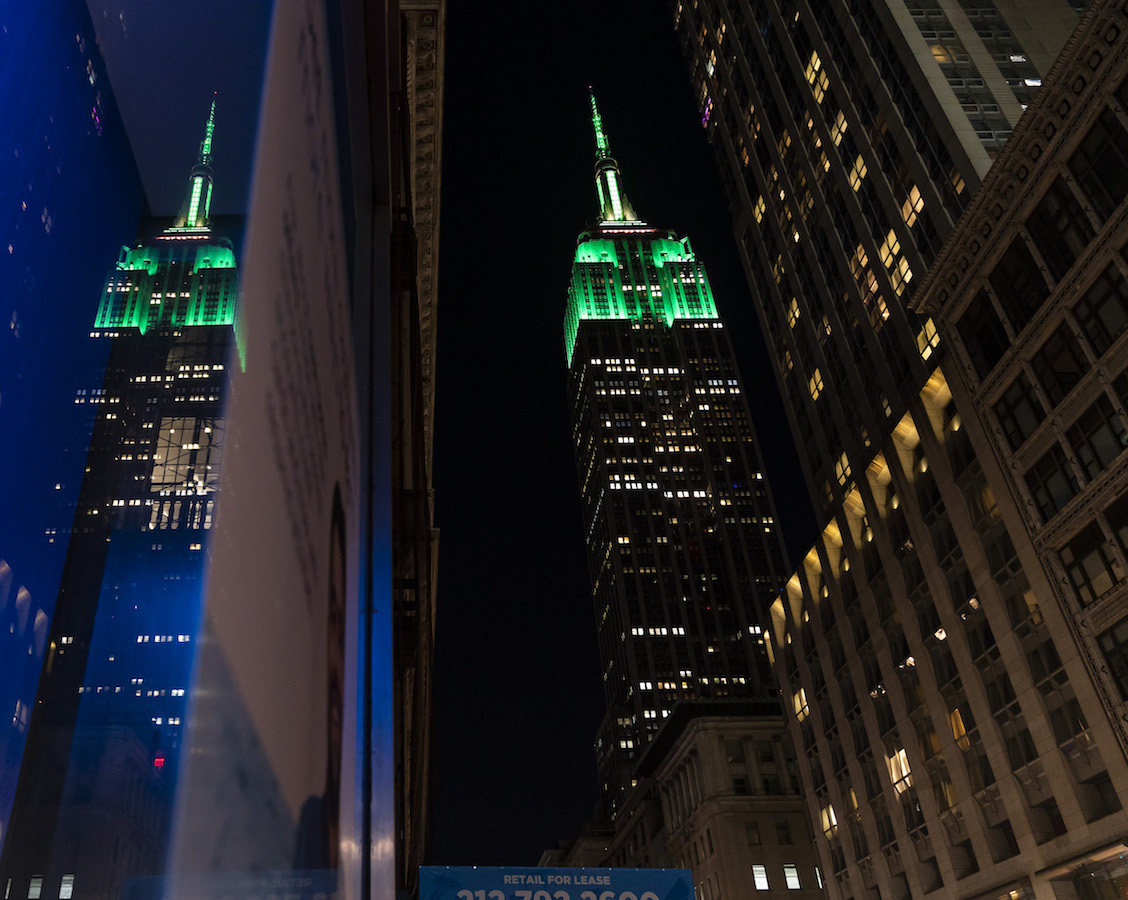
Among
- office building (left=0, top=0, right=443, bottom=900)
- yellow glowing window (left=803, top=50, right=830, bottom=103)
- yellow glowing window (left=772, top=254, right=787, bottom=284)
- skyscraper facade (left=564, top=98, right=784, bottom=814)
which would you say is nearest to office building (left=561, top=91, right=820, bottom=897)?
skyscraper facade (left=564, top=98, right=784, bottom=814)

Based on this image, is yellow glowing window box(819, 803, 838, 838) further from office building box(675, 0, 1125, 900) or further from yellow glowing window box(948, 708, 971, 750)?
yellow glowing window box(948, 708, 971, 750)

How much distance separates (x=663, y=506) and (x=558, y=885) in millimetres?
156616

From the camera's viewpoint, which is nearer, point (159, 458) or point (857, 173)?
point (159, 458)

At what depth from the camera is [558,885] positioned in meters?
9.87

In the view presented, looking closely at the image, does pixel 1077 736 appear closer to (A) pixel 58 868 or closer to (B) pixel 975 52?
(B) pixel 975 52

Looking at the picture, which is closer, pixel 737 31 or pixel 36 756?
pixel 36 756

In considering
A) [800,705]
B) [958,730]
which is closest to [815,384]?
[800,705]

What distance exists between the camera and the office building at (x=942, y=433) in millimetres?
40531

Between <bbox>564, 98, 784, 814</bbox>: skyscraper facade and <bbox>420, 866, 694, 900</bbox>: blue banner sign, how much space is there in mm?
138570

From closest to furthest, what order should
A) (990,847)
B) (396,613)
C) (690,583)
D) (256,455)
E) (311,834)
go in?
1. (256,455)
2. (311,834)
3. (396,613)
4. (990,847)
5. (690,583)

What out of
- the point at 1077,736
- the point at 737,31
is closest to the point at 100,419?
the point at 1077,736

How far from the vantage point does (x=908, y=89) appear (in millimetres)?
59156

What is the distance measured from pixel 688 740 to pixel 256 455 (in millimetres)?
96921

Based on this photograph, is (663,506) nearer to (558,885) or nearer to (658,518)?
(658,518)
